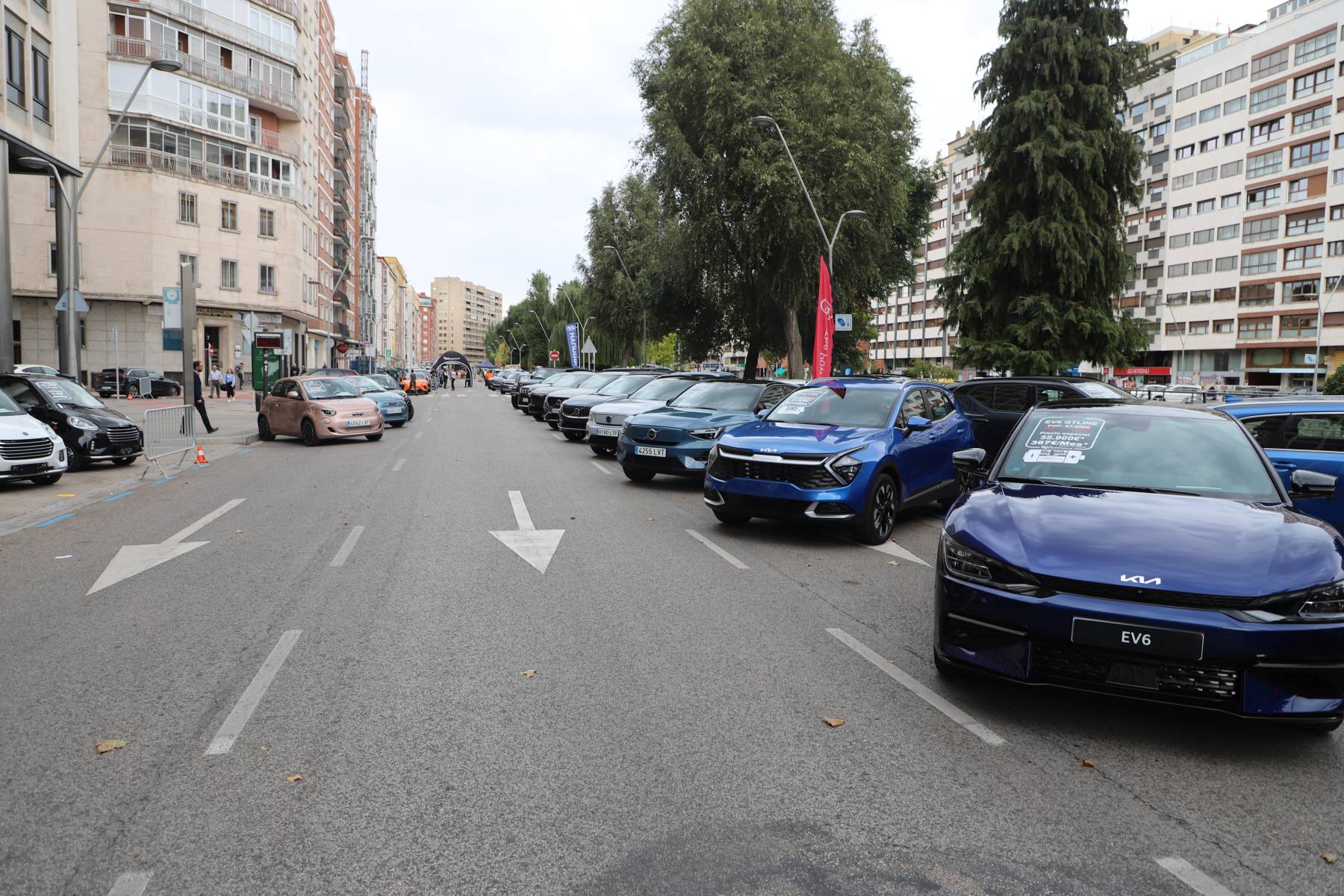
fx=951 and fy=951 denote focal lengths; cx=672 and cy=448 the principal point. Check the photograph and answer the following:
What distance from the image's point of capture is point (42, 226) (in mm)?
43750

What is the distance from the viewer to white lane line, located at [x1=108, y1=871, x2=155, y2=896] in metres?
2.92

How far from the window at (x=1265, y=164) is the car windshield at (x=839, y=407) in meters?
68.4

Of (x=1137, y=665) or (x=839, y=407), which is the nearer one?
(x=1137, y=665)

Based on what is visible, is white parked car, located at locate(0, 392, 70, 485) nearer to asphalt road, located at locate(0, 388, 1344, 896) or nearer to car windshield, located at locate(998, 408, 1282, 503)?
asphalt road, located at locate(0, 388, 1344, 896)

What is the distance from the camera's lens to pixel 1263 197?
216ft

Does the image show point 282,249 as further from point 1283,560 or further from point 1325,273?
point 1325,273

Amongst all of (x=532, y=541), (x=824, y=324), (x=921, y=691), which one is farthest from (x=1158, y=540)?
(x=824, y=324)

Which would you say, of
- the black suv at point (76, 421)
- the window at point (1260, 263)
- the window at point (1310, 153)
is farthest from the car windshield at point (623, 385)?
the window at point (1260, 263)

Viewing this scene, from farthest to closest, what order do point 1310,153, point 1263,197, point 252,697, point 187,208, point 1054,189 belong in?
point 1263,197 < point 1310,153 < point 187,208 < point 1054,189 < point 252,697

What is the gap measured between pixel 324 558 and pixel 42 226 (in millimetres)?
45390

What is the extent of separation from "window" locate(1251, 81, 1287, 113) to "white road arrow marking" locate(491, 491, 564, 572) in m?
72.2

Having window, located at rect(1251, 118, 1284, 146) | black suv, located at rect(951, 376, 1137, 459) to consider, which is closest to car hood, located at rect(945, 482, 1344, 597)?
black suv, located at rect(951, 376, 1137, 459)

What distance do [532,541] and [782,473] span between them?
250 cm

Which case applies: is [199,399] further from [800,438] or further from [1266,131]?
[1266,131]
